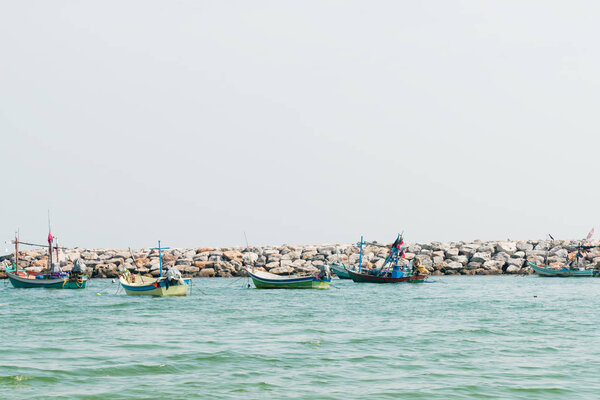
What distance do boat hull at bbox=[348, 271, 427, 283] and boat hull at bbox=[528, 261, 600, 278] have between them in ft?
66.4

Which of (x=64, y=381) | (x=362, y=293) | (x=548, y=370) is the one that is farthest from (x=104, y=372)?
(x=362, y=293)

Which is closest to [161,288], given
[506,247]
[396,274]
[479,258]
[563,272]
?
[396,274]

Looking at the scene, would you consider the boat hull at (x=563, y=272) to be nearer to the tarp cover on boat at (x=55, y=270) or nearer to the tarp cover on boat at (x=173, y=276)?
the tarp cover on boat at (x=173, y=276)

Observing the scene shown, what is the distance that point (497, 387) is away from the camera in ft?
64.8

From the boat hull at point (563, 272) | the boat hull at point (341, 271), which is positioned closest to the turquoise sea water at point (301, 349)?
the boat hull at point (341, 271)

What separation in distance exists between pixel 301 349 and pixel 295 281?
119 ft

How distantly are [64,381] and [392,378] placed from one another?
9823mm

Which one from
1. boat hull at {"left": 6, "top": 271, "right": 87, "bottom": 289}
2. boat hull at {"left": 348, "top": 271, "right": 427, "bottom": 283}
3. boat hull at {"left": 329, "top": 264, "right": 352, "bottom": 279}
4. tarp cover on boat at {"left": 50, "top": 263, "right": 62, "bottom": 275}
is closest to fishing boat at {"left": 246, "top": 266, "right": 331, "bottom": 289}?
boat hull at {"left": 348, "top": 271, "right": 427, "bottom": 283}

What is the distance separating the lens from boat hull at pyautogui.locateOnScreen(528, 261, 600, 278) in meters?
82.1

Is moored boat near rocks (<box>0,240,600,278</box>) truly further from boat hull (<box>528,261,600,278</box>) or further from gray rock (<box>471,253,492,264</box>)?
boat hull (<box>528,261,600,278</box>)

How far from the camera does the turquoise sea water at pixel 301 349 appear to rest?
19.9 metres

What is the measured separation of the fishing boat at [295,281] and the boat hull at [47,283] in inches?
615

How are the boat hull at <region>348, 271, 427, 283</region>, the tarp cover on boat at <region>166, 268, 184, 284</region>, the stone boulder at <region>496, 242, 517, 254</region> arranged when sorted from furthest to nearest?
1. the stone boulder at <region>496, 242, 517, 254</region>
2. the boat hull at <region>348, 271, 427, 283</region>
3. the tarp cover on boat at <region>166, 268, 184, 284</region>

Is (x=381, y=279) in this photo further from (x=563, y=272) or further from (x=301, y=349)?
(x=301, y=349)
